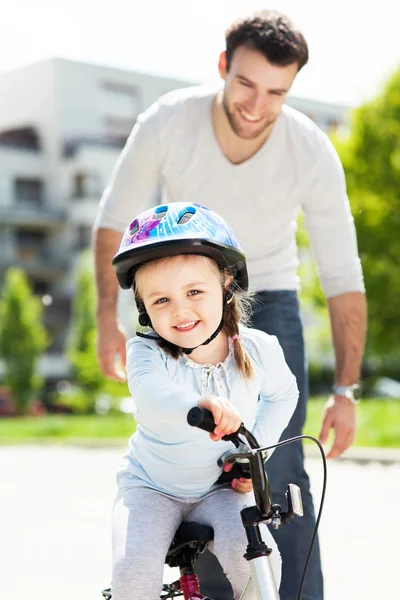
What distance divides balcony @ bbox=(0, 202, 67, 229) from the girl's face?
49.1 metres

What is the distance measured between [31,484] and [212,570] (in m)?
8.94

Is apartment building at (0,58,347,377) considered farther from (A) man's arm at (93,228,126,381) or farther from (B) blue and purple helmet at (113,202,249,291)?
(B) blue and purple helmet at (113,202,249,291)

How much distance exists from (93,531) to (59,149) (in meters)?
44.0

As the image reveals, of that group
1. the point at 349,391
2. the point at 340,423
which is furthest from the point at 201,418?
the point at 349,391

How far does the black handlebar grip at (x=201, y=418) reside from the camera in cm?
239

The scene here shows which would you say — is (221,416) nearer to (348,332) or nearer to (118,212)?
(348,332)

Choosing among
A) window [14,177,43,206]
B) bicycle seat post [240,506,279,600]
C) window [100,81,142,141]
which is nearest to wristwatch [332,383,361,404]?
bicycle seat post [240,506,279,600]

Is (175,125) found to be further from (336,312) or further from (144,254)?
(144,254)

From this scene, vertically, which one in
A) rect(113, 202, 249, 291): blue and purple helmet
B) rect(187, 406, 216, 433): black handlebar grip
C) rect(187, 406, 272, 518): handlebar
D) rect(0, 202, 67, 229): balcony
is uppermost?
rect(0, 202, 67, 229): balcony

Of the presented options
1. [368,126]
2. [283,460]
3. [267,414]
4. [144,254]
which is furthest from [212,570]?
[368,126]

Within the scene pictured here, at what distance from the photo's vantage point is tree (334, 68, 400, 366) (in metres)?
27.3

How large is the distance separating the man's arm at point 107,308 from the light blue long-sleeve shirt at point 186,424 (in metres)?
0.79

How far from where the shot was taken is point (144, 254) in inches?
113

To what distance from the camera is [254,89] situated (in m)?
3.97
